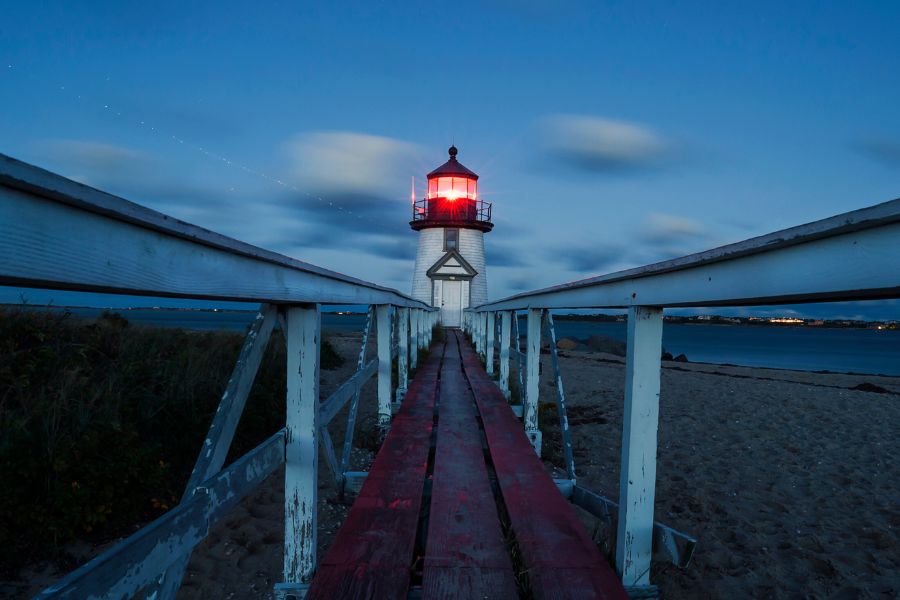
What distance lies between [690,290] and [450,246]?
26.6 m

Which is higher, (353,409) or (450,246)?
(450,246)

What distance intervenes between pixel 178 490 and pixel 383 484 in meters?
2.77

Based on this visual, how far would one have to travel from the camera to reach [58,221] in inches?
38.7

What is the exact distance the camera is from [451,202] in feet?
93.6

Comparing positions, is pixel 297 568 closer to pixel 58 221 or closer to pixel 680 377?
pixel 58 221

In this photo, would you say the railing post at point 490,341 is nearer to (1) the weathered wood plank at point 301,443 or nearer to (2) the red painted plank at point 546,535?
(2) the red painted plank at point 546,535

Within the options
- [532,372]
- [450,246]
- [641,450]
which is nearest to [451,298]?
[450,246]

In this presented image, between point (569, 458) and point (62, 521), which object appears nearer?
point (62, 521)

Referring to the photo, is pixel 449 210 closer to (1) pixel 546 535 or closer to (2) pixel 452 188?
(2) pixel 452 188

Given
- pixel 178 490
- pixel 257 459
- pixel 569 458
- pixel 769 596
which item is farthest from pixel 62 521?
pixel 769 596

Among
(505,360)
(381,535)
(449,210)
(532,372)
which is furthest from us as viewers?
(449,210)

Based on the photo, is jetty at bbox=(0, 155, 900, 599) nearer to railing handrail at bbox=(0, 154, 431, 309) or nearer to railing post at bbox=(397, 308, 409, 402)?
railing handrail at bbox=(0, 154, 431, 309)

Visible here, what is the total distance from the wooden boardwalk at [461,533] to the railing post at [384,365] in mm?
1510

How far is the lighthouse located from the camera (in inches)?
1108
